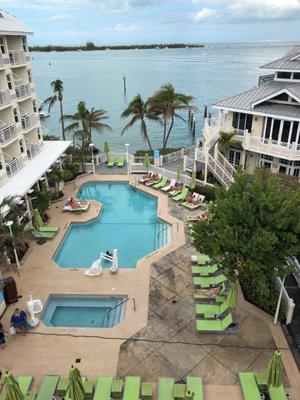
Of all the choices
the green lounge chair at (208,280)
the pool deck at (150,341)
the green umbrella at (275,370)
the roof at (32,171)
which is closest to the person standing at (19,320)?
the pool deck at (150,341)

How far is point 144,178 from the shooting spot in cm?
3103

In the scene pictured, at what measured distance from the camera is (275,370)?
442 inches

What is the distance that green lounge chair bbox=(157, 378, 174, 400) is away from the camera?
11407mm

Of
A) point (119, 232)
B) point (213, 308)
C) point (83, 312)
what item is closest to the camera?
point (213, 308)

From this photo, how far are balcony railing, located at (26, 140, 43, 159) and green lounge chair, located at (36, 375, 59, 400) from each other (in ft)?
61.6

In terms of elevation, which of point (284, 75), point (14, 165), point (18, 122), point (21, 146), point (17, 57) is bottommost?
point (14, 165)

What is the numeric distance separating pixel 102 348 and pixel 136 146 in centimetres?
4312

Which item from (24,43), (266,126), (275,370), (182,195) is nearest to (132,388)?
(275,370)

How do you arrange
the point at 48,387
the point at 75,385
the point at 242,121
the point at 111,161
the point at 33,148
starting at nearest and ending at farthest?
the point at 75,385 < the point at 48,387 < the point at 33,148 < the point at 242,121 < the point at 111,161

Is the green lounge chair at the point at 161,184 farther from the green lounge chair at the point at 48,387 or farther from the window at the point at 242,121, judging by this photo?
the green lounge chair at the point at 48,387

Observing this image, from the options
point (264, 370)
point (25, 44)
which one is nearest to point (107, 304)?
Result: point (264, 370)

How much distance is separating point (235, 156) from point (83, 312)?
20.0m

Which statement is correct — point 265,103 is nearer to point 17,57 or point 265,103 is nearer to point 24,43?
point 17,57

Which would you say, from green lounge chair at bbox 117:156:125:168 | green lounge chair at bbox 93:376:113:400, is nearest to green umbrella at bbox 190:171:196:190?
green lounge chair at bbox 117:156:125:168
